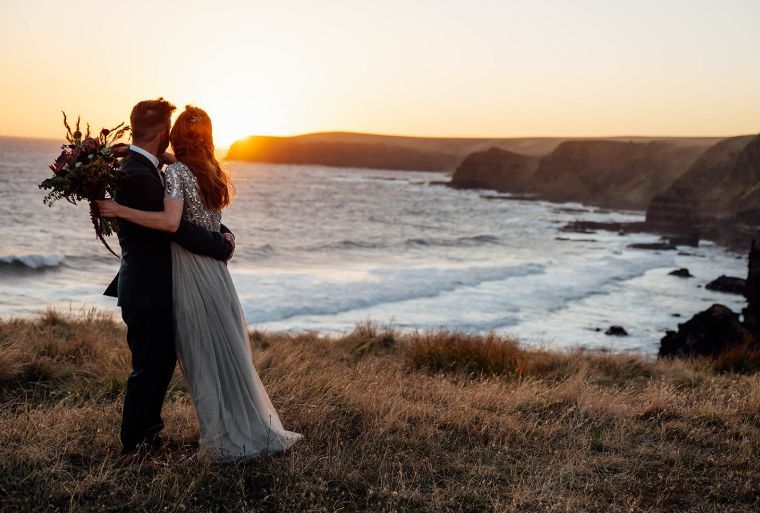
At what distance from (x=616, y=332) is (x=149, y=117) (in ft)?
49.0

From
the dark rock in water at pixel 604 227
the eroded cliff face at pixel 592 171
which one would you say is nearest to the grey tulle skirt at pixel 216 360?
the dark rock in water at pixel 604 227

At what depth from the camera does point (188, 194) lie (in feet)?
12.7

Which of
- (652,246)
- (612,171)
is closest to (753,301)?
(652,246)

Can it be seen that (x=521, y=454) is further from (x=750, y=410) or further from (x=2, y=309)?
(x=2, y=309)

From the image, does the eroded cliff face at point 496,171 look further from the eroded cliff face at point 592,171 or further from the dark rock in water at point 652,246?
the dark rock in water at point 652,246

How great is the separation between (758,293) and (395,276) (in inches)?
530

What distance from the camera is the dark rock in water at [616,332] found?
1656 centimetres

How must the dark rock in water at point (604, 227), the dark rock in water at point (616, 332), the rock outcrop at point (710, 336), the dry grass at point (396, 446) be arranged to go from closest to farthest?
the dry grass at point (396, 446)
the rock outcrop at point (710, 336)
the dark rock in water at point (616, 332)
the dark rock in water at point (604, 227)

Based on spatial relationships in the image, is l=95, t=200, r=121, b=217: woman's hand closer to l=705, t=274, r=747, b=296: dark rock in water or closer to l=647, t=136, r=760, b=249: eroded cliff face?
l=705, t=274, r=747, b=296: dark rock in water

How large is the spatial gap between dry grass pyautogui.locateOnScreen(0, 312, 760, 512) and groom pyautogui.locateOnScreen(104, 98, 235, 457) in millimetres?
468

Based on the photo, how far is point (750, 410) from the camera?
6.00 metres

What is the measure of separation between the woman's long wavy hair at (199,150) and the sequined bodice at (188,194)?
49 mm

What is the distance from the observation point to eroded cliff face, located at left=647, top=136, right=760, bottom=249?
42.5 metres

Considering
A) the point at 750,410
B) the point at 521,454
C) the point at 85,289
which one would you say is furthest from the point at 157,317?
the point at 85,289
